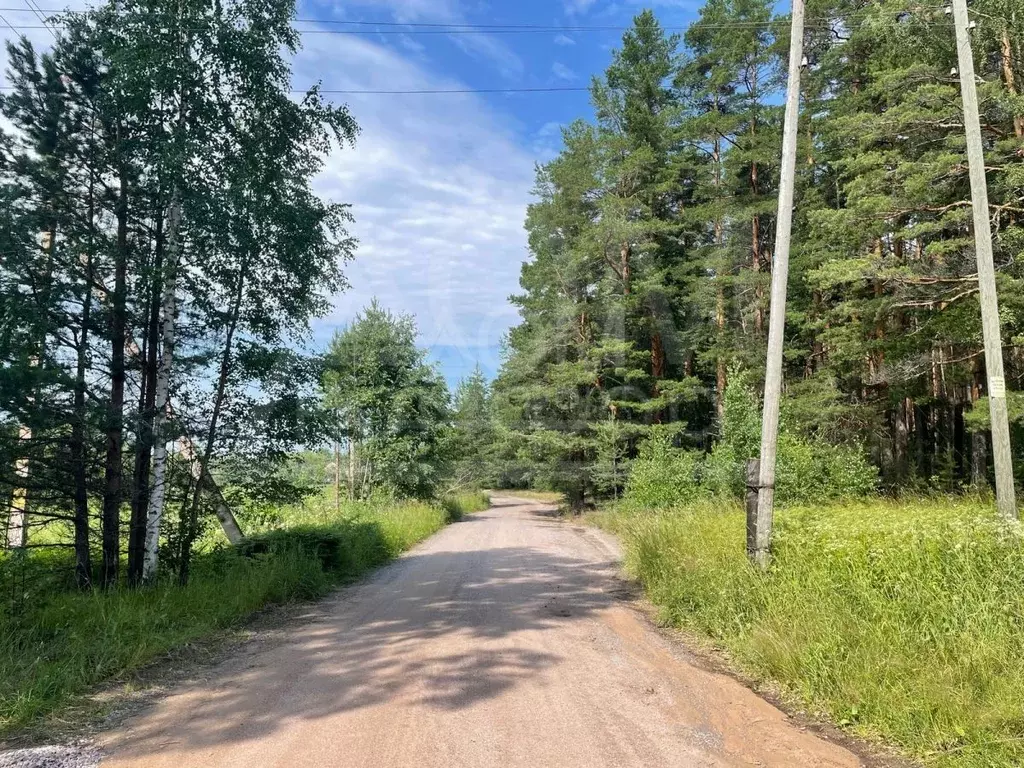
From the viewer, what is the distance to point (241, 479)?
9.55 m

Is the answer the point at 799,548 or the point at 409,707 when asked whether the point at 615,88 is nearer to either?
the point at 799,548

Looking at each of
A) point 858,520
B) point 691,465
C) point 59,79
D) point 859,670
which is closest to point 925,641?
point 859,670

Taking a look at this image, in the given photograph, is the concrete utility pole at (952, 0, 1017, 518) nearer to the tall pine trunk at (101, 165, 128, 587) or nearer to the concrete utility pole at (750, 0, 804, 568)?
the concrete utility pole at (750, 0, 804, 568)

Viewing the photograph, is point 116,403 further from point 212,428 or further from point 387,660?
point 387,660

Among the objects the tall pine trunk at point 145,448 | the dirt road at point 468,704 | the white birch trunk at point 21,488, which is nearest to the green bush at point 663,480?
the dirt road at point 468,704

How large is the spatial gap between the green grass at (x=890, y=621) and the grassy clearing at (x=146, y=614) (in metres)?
5.44

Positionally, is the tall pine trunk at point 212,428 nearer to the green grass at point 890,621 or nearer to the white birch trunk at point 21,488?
the white birch trunk at point 21,488

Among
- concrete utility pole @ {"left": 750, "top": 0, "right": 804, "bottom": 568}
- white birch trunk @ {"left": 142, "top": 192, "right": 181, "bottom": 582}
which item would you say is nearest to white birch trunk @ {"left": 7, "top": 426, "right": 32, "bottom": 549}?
white birch trunk @ {"left": 142, "top": 192, "right": 181, "bottom": 582}

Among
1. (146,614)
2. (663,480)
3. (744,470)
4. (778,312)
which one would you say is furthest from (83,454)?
(663,480)

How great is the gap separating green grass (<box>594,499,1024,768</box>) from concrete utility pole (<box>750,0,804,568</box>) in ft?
1.49

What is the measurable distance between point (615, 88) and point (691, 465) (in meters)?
17.8

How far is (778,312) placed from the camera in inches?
310

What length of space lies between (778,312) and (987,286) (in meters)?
3.55

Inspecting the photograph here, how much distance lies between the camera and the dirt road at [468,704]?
12.8 feet
